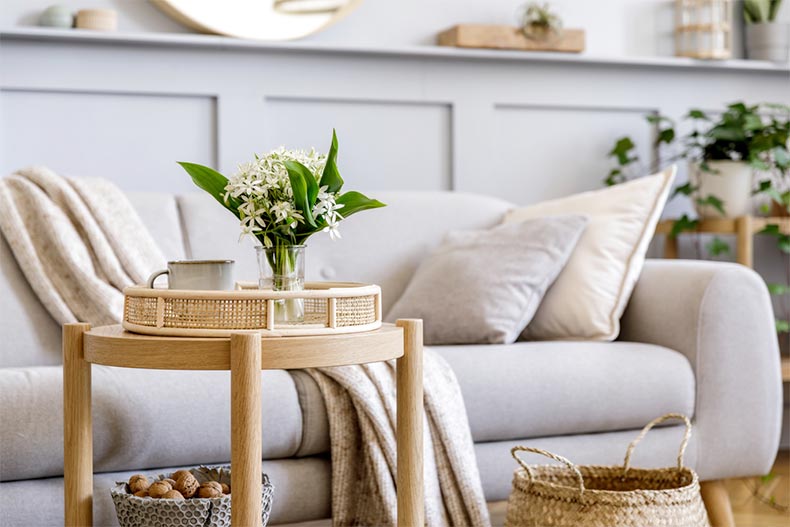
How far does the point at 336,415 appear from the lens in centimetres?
201

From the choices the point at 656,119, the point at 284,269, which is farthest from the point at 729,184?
the point at 284,269

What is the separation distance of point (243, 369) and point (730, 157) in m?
2.27

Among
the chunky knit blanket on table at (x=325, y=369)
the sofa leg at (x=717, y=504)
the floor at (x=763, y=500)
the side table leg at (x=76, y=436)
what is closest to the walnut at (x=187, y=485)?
the side table leg at (x=76, y=436)

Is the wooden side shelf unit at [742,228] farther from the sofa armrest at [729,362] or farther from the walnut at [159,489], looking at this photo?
the walnut at [159,489]

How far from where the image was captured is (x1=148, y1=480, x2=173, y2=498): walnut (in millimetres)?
1663

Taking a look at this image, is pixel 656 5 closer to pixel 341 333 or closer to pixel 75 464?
pixel 341 333

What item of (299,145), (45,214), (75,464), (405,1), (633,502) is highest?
(405,1)

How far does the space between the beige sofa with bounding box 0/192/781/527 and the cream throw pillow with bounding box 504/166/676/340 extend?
76mm

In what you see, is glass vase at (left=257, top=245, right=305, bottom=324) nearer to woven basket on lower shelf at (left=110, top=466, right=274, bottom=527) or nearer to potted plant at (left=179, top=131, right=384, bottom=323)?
potted plant at (left=179, top=131, right=384, bottom=323)

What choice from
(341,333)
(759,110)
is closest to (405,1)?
(759,110)

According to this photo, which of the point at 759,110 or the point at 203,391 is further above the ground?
the point at 759,110

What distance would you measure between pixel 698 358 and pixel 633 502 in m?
0.65

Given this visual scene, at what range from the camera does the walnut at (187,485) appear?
169cm

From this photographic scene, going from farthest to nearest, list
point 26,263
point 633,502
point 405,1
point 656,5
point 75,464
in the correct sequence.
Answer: point 656,5, point 405,1, point 26,263, point 633,502, point 75,464
